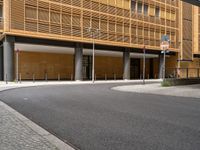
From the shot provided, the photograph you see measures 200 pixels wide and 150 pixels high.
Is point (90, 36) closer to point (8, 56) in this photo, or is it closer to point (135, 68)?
point (8, 56)

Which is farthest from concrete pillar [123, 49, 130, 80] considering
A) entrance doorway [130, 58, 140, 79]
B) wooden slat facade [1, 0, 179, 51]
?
entrance doorway [130, 58, 140, 79]

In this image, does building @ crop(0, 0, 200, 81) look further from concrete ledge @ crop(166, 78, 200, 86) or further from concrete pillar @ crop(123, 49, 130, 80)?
concrete ledge @ crop(166, 78, 200, 86)

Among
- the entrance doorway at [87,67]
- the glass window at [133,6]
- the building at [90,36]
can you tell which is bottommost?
the entrance doorway at [87,67]

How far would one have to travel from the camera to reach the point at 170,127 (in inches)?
326

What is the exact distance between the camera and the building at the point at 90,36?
127ft

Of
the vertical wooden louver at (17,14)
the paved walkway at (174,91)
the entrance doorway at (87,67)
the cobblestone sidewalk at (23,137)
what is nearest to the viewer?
the cobblestone sidewalk at (23,137)

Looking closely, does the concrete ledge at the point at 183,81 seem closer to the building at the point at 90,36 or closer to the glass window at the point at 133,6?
the building at the point at 90,36

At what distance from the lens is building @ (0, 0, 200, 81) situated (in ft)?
127

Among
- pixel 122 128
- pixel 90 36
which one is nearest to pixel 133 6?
pixel 90 36

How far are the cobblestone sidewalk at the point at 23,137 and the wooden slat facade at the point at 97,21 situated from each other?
30.0m

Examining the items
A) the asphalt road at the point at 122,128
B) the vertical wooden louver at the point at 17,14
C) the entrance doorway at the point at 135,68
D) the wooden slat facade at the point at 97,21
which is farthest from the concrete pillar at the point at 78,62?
the asphalt road at the point at 122,128

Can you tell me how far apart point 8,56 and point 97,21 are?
45.6ft

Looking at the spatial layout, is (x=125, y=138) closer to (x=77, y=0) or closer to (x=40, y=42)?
(x=40, y=42)

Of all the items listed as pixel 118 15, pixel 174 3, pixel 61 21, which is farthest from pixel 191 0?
pixel 174 3
